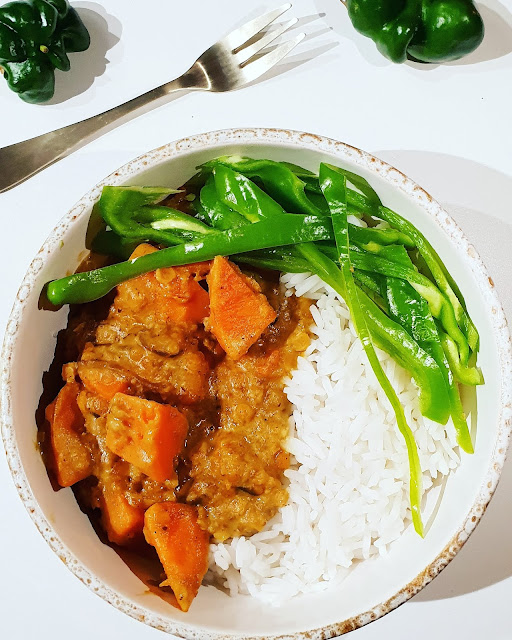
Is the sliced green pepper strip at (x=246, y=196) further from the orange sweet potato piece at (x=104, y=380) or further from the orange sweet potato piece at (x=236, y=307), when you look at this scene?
the orange sweet potato piece at (x=104, y=380)

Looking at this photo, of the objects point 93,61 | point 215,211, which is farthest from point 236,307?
point 93,61

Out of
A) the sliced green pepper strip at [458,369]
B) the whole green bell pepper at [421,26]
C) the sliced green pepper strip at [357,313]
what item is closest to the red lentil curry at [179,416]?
the sliced green pepper strip at [357,313]

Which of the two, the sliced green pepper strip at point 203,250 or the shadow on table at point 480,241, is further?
the shadow on table at point 480,241

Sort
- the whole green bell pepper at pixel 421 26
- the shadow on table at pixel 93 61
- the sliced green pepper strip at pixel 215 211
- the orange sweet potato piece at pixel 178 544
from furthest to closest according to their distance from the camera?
the shadow on table at pixel 93 61 → the whole green bell pepper at pixel 421 26 → the sliced green pepper strip at pixel 215 211 → the orange sweet potato piece at pixel 178 544

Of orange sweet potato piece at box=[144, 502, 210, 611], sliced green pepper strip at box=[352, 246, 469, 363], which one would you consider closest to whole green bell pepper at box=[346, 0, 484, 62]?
sliced green pepper strip at box=[352, 246, 469, 363]

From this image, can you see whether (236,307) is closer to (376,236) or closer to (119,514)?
(376,236)

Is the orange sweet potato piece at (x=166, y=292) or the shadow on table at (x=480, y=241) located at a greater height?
the orange sweet potato piece at (x=166, y=292)

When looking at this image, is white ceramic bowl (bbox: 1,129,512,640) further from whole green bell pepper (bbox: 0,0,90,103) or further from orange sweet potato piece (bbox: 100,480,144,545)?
whole green bell pepper (bbox: 0,0,90,103)

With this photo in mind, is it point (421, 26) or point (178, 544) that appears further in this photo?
Answer: point (421, 26)
